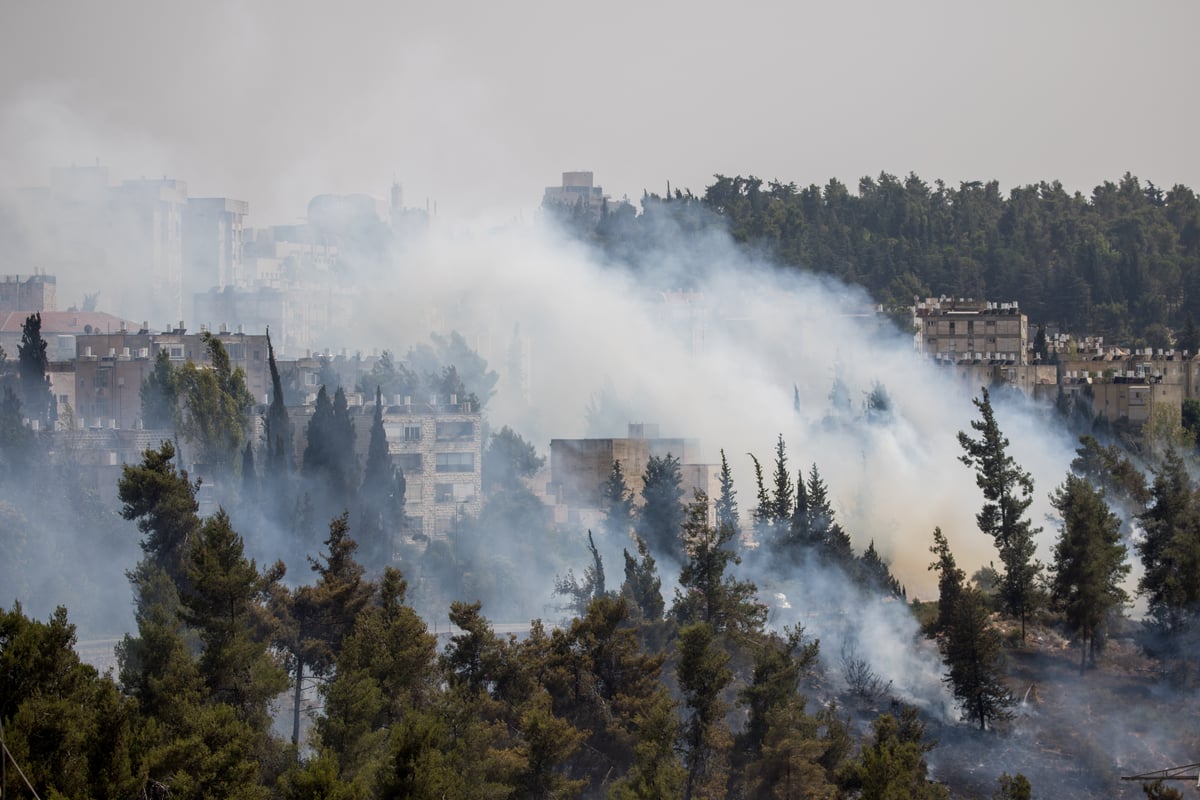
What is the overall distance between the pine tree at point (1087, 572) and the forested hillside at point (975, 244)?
54.9 m

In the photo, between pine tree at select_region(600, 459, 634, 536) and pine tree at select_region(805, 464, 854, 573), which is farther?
pine tree at select_region(600, 459, 634, 536)

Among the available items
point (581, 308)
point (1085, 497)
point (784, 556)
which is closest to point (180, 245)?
point (581, 308)

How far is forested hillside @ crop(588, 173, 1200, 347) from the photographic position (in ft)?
358

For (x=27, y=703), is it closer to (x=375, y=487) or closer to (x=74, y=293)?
(x=375, y=487)

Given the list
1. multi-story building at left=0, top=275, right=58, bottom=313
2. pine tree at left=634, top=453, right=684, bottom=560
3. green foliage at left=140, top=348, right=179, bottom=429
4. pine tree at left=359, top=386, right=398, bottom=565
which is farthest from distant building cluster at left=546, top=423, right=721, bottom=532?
multi-story building at left=0, top=275, right=58, bottom=313

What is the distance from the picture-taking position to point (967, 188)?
13200cm

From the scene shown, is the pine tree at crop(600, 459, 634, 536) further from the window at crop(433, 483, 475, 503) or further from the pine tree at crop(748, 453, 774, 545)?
the pine tree at crop(748, 453, 774, 545)

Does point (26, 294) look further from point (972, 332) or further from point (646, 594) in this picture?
point (646, 594)

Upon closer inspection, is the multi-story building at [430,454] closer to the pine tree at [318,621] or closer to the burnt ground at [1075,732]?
the pine tree at [318,621]

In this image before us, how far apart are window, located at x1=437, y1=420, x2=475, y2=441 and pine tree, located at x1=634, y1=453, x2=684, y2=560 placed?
930 centimetres

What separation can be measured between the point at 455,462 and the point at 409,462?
1903 millimetres

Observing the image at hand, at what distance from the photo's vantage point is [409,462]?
72.5m

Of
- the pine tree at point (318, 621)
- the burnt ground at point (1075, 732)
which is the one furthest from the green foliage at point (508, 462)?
the pine tree at point (318, 621)

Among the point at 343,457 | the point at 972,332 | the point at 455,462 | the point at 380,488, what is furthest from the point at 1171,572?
the point at 972,332
